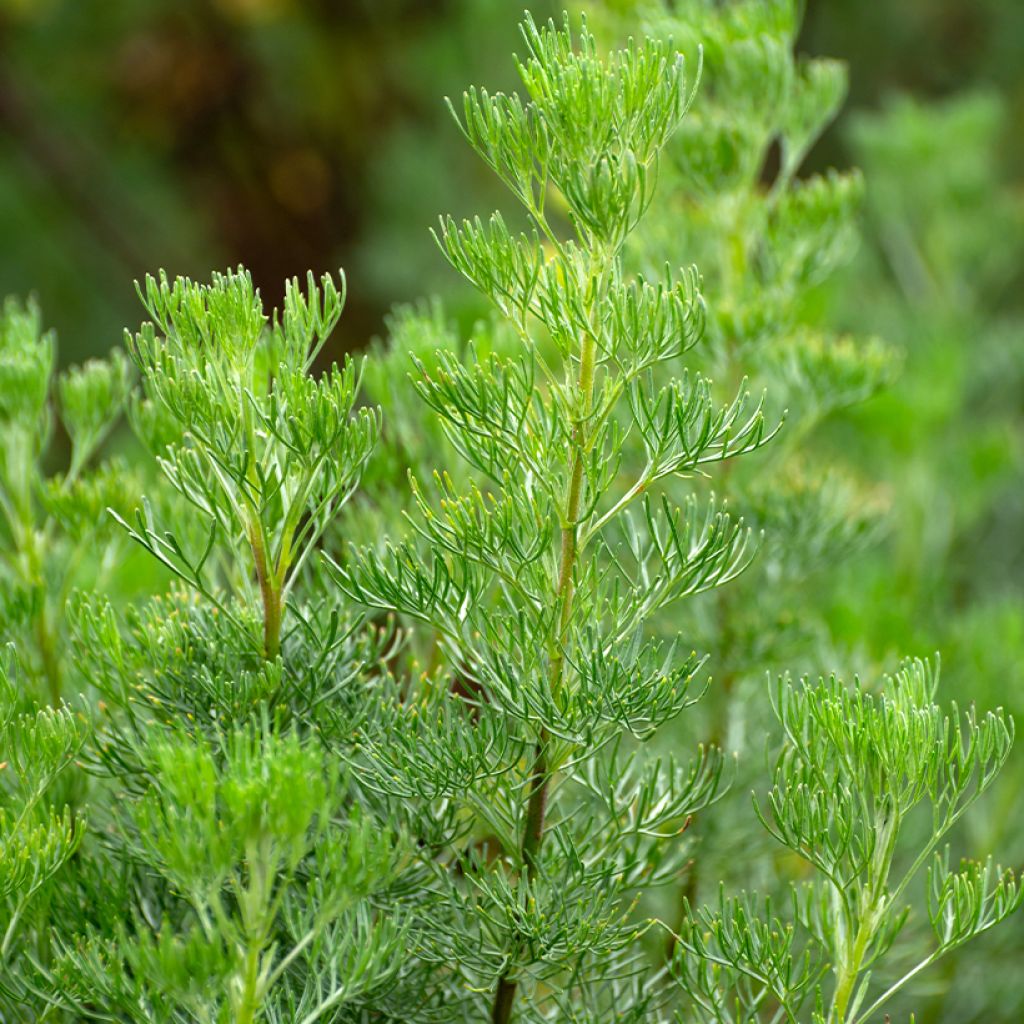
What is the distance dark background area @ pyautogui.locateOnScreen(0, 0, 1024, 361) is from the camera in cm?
187

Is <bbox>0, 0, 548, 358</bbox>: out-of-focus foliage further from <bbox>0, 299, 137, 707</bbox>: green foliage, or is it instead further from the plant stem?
the plant stem

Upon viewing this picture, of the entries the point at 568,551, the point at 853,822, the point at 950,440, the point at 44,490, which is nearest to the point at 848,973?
the point at 853,822

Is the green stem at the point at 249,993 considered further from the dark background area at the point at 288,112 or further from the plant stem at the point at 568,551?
the dark background area at the point at 288,112

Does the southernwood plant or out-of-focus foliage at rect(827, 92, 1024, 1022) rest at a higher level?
out-of-focus foliage at rect(827, 92, 1024, 1022)

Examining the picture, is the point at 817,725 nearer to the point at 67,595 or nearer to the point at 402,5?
the point at 67,595

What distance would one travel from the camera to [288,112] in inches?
83.6

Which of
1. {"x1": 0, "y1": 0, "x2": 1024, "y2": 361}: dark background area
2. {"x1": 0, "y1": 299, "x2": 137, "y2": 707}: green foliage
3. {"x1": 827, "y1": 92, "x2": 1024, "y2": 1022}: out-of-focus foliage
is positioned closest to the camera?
{"x1": 0, "y1": 299, "x2": 137, "y2": 707}: green foliage

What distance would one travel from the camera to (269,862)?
1.19ft

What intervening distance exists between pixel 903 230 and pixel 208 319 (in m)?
1.04

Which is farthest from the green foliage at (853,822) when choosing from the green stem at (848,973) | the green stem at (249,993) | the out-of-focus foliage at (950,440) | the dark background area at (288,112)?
the dark background area at (288,112)

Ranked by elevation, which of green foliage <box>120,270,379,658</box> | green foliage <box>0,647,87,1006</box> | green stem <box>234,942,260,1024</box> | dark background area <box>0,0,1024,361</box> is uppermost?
dark background area <box>0,0,1024,361</box>

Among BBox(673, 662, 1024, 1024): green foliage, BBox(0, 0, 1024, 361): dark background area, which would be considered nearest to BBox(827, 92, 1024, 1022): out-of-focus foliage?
BBox(673, 662, 1024, 1024): green foliage

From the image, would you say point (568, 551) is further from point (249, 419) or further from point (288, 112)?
point (288, 112)

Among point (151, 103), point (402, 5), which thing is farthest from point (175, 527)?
point (402, 5)
